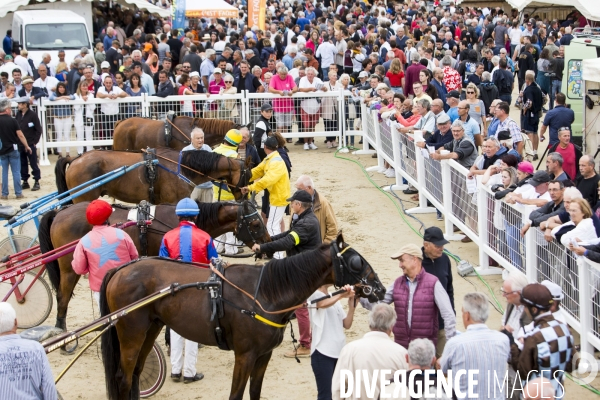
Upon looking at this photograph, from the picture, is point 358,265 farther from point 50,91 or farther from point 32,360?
point 50,91

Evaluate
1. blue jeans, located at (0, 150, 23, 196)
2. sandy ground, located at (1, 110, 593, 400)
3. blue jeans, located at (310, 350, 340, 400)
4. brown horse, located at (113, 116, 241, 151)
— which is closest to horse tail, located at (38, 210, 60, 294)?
sandy ground, located at (1, 110, 593, 400)

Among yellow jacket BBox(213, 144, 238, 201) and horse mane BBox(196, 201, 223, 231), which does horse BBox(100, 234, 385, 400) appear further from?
yellow jacket BBox(213, 144, 238, 201)

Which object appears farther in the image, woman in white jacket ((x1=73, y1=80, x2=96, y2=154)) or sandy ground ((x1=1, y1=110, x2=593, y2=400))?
woman in white jacket ((x1=73, y1=80, x2=96, y2=154))

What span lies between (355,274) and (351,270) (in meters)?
0.04

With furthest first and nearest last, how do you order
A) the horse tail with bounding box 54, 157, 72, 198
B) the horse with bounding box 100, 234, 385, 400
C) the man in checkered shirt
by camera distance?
1. the horse tail with bounding box 54, 157, 72, 198
2. the horse with bounding box 100, 234, 385, 400
3. the man in checkered shirt

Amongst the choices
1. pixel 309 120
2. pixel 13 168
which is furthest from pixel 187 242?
pixel 309 120

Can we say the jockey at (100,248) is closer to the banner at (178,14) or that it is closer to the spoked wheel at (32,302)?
the spoked wheel at (32,302)

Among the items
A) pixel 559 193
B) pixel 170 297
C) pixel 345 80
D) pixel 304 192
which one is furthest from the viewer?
pixel 345 80

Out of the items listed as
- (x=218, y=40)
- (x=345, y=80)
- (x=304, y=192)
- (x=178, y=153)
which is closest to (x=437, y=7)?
(x=218, y=40)

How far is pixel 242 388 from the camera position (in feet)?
22.6

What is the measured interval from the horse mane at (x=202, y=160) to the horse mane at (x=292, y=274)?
13.4ft

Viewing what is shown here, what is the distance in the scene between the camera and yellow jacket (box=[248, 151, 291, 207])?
10500 mm

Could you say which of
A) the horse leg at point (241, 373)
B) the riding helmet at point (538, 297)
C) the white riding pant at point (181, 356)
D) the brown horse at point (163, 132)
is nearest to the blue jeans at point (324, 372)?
the horse leg at point (241, 373)

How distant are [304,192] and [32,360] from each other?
3.42 metres
